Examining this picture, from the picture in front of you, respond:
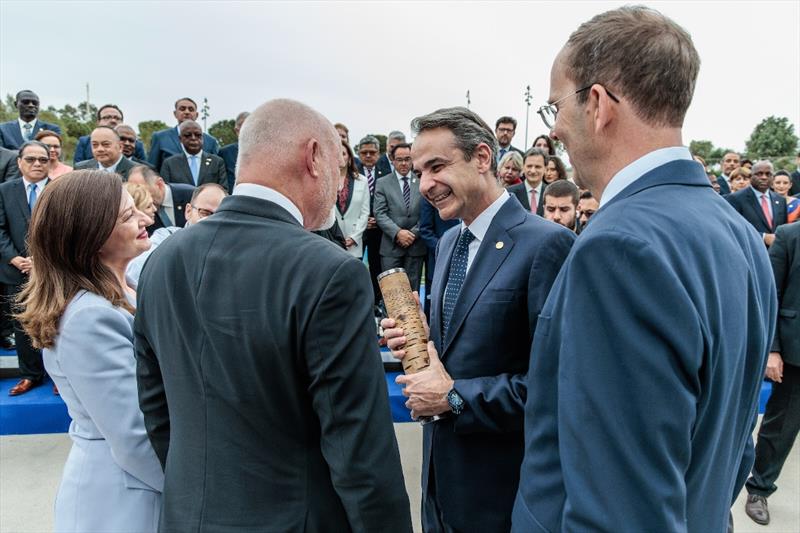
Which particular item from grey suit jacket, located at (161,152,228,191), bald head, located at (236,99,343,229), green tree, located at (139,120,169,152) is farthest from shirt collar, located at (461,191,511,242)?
green tree, located at (139,120,169,152)

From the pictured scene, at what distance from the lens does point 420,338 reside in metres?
1.69

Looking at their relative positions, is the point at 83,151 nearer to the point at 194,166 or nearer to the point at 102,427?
the point at 194,166

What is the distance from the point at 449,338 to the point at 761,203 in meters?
7.27

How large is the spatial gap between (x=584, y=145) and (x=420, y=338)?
857mm

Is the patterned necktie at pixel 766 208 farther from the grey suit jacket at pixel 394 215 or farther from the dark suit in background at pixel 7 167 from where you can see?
the dark suit in background at pixel 7 167

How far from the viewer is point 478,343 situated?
173cm

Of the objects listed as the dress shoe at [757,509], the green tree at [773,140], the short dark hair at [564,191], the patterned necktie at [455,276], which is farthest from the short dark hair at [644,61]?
the green tree at [773,140]

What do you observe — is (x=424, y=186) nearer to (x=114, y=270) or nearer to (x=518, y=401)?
(x=518, y=401)

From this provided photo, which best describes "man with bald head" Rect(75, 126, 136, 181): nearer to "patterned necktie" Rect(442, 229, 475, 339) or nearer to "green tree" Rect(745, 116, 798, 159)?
"patterned necktie" Rect(442, 229, 475, 339)

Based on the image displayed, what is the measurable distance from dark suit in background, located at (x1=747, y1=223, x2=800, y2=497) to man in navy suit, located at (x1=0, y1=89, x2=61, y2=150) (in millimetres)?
8440

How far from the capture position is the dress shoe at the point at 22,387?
4.40 metres

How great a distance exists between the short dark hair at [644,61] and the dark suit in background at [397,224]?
491 cm

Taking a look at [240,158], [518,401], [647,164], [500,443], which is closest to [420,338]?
[518,401]

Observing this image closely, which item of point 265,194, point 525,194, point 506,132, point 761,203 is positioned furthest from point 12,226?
point 761,203
